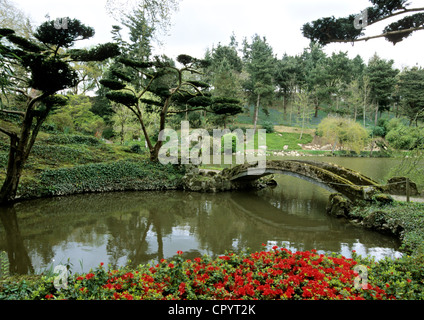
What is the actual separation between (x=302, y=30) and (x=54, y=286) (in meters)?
6.42

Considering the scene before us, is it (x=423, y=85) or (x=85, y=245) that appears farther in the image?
(x=423, y=85)

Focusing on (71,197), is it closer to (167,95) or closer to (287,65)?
(167,95)

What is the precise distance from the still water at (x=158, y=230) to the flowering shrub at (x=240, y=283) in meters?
2.26

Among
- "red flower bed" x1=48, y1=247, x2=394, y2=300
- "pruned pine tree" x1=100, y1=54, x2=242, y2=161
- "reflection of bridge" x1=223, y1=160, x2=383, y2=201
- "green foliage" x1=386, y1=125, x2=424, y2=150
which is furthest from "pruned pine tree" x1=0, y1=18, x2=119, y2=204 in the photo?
"green foliage" x1=386, y1=125, x2=424, y2=150

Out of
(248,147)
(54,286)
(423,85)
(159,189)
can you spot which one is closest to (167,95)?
(159,189)

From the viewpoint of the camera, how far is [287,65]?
45.0m

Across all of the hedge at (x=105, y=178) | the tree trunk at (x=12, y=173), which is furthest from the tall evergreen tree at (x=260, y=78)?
the tree trunk at (x=12, y=173)

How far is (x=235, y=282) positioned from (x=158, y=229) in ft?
17.5

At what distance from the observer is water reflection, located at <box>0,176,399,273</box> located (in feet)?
20.7

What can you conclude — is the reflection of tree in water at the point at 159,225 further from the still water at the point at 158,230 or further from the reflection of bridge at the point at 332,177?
the reflection of bridge at the point at 332,177

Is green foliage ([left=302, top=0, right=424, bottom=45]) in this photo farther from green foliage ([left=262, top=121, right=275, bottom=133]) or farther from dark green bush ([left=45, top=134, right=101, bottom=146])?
green foliage ([left=262, top=121, right=275, bottom=133])

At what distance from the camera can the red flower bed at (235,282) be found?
3.01 m

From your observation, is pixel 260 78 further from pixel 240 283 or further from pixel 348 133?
pixel 240 283

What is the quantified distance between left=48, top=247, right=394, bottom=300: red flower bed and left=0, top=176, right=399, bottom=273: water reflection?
2429mm
